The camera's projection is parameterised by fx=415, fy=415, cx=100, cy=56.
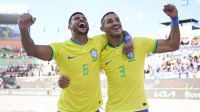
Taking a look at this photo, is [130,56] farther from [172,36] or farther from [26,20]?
[26,20]

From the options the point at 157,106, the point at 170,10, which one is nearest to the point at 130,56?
the point at 170,10

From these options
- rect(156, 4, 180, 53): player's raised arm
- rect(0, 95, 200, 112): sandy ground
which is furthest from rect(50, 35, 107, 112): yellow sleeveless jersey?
rect(0, 95, 200, 112): sandy ground

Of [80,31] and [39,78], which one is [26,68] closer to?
[39,78]

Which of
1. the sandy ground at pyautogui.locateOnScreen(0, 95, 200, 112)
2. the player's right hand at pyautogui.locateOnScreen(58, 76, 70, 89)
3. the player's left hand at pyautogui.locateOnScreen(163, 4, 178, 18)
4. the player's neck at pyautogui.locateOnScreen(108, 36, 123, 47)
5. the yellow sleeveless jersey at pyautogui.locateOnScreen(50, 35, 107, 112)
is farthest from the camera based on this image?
the sandy ground at pyautogui.locateOnScreen(0, 95, 200, 112)

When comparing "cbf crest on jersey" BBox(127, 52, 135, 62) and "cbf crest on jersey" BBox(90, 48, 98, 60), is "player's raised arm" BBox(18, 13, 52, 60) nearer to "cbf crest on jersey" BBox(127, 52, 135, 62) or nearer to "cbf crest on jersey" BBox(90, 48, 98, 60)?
"cbf crest on jersey" BBox(90, 48, 98, 60)

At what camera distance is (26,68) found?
48.6m

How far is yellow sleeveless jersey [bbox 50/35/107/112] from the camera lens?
4.97 meters

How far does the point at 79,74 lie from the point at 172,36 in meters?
Result: 1.26

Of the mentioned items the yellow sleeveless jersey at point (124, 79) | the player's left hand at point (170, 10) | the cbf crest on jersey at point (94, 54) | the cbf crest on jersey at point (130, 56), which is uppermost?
the player's left hand at point (170, 10)

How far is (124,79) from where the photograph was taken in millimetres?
5047

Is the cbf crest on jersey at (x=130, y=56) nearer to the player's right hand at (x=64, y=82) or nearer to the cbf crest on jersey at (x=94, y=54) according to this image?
the cbf crest on jersey at (x=94, y=54)

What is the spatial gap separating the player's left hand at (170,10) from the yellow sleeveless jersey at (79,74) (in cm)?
100

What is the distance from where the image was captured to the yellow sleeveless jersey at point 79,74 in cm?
497

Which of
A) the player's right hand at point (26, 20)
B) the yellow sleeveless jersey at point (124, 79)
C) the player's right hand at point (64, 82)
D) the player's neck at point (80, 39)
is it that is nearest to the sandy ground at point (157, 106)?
the yellow sleeveless jersey at point (124, 79)
